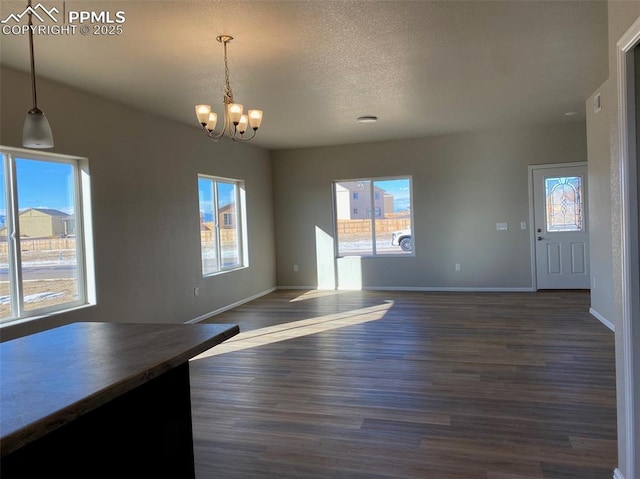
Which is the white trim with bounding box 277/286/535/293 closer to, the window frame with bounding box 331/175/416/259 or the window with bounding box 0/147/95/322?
the window frame with bounding box 331/175/416/259

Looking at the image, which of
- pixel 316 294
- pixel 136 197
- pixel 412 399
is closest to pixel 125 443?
pixel 412 399

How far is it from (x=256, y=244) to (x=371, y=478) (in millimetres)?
5908

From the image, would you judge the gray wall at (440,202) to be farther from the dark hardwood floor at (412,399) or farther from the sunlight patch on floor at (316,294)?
the dark hardwood floor at (412,399)

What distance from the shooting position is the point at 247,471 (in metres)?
2.35

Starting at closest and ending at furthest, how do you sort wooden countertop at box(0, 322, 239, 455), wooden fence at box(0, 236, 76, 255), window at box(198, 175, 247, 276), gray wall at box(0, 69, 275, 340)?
1. wooden countertop at box(0, 322, 239, 455)
2. wooden fence at box(0, 236, 76, 255)
3. gray wall at box(0, 69, 275, 340)
4. window at box(198, 175, 247, 276)

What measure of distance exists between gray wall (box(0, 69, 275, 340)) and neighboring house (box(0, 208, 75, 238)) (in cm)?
25

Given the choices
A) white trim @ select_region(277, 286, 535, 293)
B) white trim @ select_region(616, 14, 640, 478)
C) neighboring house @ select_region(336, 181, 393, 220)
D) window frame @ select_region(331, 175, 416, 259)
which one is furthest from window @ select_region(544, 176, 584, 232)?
white trim @ select_region(616, 14, 640, 478)

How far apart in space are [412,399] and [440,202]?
5.03m

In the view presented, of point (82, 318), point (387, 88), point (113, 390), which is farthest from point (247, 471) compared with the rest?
point (387, 88)

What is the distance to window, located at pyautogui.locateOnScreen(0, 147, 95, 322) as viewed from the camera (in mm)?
3701

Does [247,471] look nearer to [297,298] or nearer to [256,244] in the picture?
[297,298]

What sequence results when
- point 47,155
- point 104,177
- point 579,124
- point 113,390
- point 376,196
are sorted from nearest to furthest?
point 113,390, point 47,155, point 104,177, point 579,124, point 376,196

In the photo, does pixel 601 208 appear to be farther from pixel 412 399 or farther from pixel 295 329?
pixel 295 329

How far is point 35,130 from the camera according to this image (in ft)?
6.81
